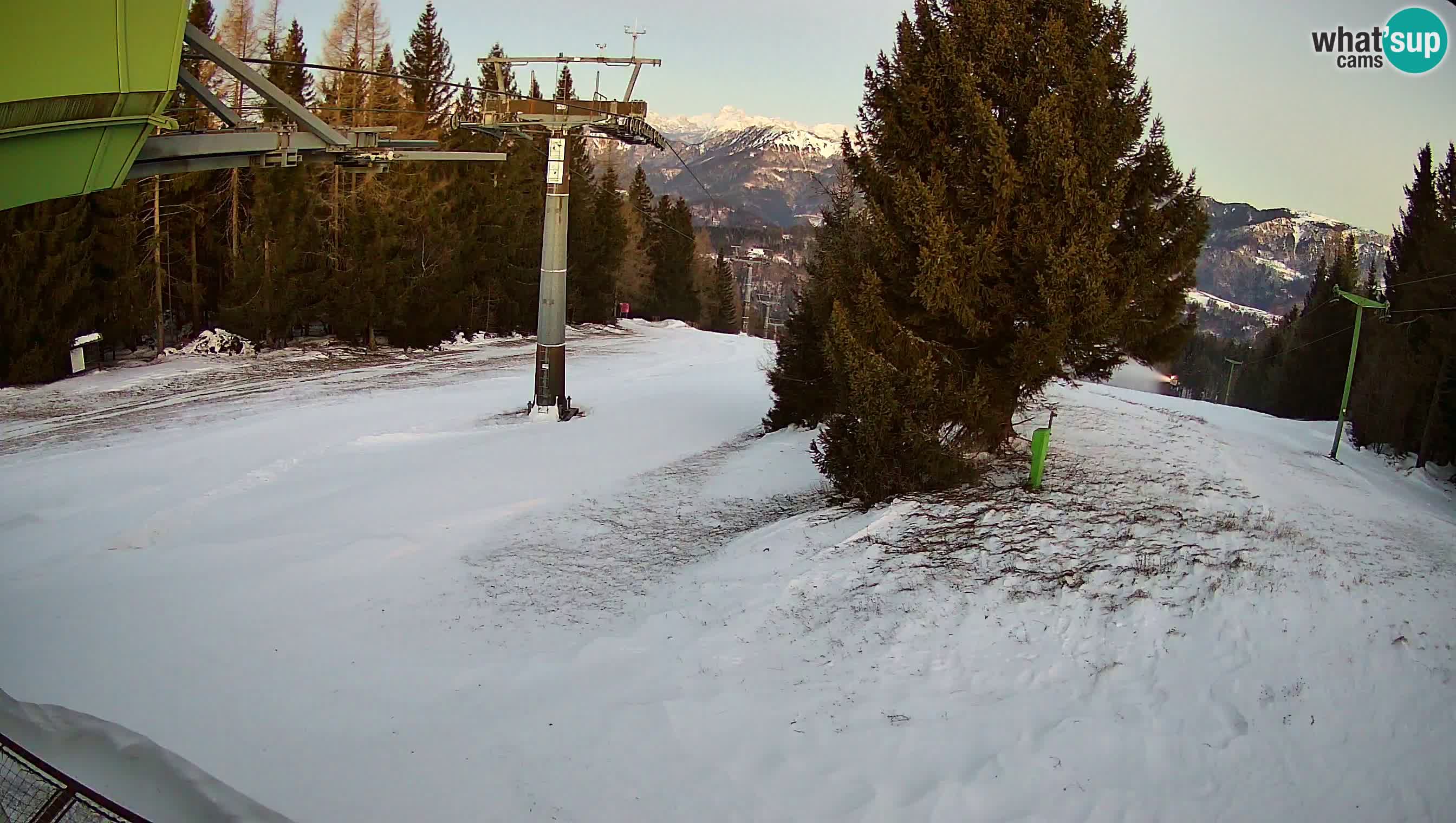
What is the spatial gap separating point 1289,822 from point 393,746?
6.18 meters

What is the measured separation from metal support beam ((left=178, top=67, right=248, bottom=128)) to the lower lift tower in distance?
11702 mm

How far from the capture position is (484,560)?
11.0 m

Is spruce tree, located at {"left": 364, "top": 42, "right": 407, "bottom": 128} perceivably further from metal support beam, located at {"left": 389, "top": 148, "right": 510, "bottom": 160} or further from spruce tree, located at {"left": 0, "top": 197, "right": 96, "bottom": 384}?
metal support beam, located at {"left": 389, "top": 148, "right": 510, "bottom": 160}

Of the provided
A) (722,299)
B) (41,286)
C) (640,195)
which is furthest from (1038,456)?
(722,299)

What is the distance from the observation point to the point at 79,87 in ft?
13.7

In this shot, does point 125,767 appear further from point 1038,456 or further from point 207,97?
point 1038,456

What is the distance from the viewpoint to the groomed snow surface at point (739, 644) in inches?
241

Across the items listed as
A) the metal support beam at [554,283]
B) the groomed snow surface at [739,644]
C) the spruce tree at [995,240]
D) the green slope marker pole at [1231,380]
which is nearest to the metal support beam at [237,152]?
the groomed snow surface at [739,644]

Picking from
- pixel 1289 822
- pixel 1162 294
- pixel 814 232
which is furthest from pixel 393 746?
pixel 814 232

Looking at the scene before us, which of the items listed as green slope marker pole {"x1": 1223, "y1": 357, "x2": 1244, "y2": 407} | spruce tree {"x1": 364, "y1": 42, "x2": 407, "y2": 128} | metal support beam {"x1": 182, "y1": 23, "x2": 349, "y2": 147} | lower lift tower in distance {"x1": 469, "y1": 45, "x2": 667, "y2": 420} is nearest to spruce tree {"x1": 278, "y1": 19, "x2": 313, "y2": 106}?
spruce tree {"x1": 364, "y1": 42, "x2": 407, "y2": 128}

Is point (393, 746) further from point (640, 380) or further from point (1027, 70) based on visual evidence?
point (640, 380)

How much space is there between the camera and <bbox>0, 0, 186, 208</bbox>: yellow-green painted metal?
392cm

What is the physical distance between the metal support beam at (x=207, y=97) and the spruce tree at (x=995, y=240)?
652 cm

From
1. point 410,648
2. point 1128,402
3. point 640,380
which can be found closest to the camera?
point 410,648
